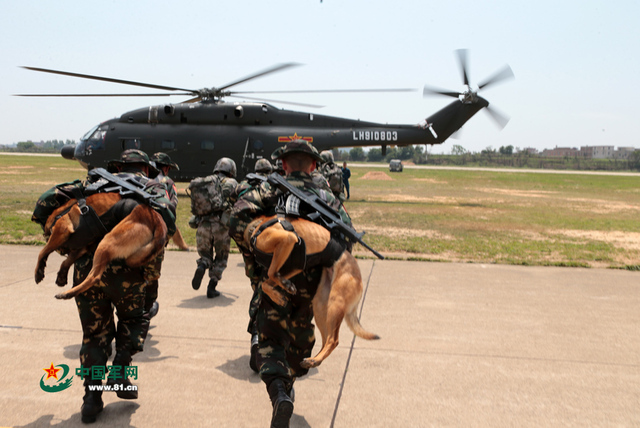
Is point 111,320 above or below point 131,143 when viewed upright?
below

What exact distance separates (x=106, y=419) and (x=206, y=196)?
347 cm

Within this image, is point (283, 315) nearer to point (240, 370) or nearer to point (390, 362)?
point (240, 370)

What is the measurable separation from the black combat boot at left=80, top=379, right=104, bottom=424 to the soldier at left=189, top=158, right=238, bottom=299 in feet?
9.65

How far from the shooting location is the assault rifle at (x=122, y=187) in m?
3.59

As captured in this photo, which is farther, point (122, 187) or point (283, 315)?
point (122, 187)

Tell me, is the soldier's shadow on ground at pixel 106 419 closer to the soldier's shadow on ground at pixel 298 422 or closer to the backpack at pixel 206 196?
the soldier's shadow on ground at pixel 298 422

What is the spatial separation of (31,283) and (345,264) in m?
5.45

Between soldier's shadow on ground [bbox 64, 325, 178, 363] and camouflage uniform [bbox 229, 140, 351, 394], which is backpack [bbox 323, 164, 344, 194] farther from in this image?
camouflage uniform [bbox 229, 140, 351, 394]

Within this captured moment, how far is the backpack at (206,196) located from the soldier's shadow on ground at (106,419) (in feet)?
10.6

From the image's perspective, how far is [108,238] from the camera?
3.35 meters

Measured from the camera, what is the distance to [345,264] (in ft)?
10.3

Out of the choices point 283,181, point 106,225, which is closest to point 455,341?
point 283,181

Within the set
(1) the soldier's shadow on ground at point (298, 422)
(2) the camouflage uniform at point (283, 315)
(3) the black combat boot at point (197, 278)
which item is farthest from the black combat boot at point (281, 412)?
(3) the black combat boot at point (197, 278)

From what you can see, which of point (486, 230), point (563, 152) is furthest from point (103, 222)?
point (563, 152)
